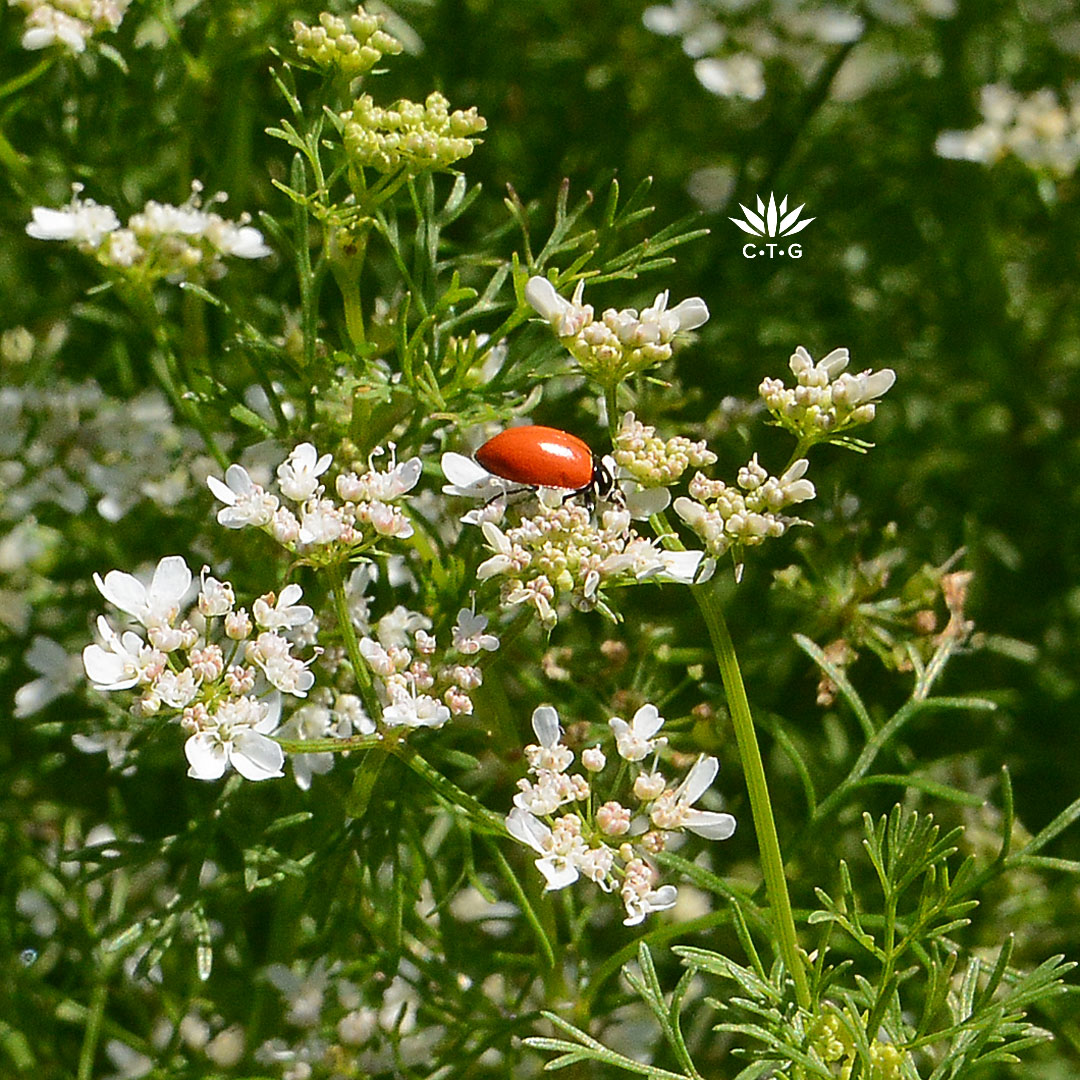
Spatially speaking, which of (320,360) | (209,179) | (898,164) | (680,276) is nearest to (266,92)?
(209,179)

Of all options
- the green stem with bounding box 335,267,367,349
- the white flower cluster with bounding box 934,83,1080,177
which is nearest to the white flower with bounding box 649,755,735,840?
the green stem with bounding box 335,267,367,349

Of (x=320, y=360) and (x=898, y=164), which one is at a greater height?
(x=898, y=164)

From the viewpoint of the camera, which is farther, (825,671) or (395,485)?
(825,671)

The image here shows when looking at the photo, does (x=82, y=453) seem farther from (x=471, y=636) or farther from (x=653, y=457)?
(x=653, y=457)

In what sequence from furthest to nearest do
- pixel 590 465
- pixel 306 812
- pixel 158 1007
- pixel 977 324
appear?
1. pixel 977 324
2. pixel 158 1007
3. pixel 306 812
4. pixel 590 465

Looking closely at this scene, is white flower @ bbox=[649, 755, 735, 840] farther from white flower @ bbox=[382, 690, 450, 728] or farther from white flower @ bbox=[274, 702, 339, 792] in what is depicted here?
white flower @ bbox=[274, 702, 339, 792]

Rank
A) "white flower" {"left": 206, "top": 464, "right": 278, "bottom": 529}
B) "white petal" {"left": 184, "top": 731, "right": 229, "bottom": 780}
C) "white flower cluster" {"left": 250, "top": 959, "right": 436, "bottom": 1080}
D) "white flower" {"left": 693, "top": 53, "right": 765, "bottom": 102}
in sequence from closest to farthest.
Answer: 1. "white petal" {"left": 184, "top": 731, "right": 229, "bottom": 780}
2. "white flower" {"left": 206, "top": 464, "right": 278, "bottom": 529}
3. "white flower cluster" {"left": 250, "top": 959, "right": 436, "bottom": 1080}
4. "white flower" {"left": 693, "top": 53, "right": 765, "bottom": 102}

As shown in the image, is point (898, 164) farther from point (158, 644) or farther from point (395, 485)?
point (158, 644)
